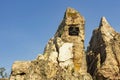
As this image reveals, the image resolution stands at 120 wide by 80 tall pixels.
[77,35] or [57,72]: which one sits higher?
[77,35]

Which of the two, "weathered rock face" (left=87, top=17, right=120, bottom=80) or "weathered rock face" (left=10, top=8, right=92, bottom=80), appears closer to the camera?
"weathered rock face" (left=10, top=8, right=92, bottom=80)

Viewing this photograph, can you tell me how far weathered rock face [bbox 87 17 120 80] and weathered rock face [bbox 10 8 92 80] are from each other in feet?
8.15

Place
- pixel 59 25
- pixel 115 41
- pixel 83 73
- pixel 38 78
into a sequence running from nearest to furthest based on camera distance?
1. pixel 38 78
2. pixel 83 73
3. pixel 115 41
4. pixel 59 25

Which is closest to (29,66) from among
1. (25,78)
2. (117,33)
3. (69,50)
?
(25,78)

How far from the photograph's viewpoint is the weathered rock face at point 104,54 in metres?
64.7

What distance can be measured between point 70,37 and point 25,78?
13474mm

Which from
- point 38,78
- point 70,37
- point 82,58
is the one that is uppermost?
point 70,37

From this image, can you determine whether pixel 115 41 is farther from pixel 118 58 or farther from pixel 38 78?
pixel 38 78

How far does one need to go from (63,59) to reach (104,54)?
795 centimetres

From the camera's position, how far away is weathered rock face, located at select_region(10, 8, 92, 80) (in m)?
61.4

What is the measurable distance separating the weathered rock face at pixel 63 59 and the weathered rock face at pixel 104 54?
97.8 inches

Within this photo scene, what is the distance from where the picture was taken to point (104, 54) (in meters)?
67.5

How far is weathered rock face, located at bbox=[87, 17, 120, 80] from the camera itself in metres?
64.7

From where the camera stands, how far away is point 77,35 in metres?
70.2
